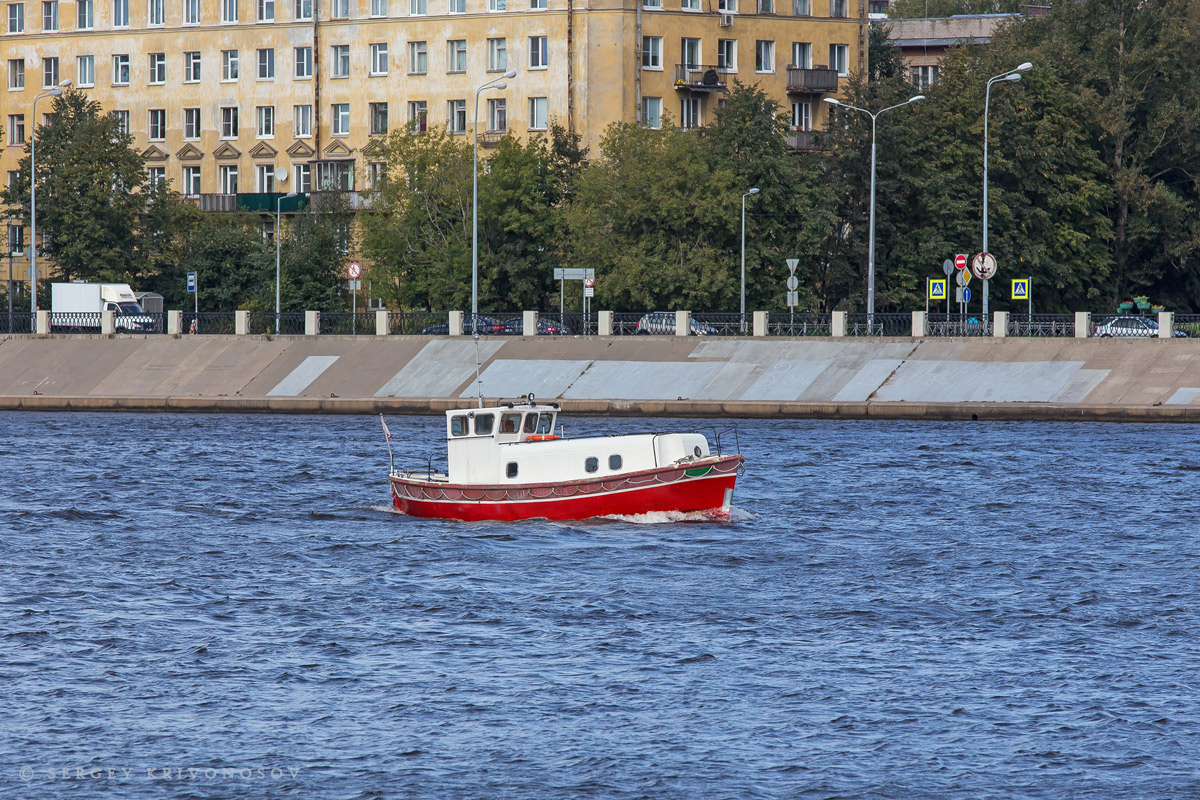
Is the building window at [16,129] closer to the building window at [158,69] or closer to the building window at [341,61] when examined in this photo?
the building window at [158,69]

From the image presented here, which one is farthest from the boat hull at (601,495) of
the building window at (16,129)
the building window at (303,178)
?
the building window at (16,129)

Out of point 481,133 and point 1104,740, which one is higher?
point 481,133

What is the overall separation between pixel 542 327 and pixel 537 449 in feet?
114

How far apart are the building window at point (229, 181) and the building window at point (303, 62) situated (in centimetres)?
737

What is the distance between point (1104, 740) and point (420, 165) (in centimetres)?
6589

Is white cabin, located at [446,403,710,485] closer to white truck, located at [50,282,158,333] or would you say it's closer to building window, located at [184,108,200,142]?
white truck, located at [50,282,158,333]

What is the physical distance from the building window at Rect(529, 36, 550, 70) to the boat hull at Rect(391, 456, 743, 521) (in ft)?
202

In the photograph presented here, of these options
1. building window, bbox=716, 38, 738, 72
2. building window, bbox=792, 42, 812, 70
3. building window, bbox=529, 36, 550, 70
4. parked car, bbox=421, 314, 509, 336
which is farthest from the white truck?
building window, bbox=792, 42, 812, 70

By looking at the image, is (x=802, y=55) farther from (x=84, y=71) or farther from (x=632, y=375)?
(x=84, y=71)

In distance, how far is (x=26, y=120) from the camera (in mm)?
104125

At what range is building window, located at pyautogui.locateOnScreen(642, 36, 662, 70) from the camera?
300 ft

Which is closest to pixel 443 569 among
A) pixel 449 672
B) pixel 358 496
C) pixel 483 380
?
pixel 449 672

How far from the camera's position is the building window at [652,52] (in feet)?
300

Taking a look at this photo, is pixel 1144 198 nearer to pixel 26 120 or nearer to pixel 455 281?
pixel 455 281
